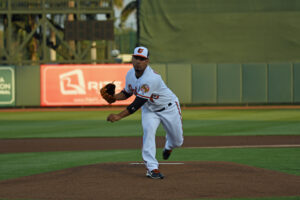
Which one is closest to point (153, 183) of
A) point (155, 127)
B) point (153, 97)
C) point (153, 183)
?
point (153, 183)

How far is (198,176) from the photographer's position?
7.64 m

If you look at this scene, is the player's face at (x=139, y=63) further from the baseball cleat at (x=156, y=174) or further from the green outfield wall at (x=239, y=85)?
the green outfield wall at (x=239, y=85)

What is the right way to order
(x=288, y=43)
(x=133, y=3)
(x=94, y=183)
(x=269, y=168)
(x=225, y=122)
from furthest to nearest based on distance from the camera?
(x=133, y=3), (x=288, y=43), (x=225, y=122), (x=269, y=168), (x=94, y=183)

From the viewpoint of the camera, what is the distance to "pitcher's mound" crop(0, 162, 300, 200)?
646 cm

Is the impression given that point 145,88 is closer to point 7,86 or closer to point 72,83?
point 72,83

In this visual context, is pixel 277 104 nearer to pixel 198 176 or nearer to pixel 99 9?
pixel 99 9

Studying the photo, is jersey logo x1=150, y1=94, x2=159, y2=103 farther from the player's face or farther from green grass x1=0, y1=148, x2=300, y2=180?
green grass x1=0, y1=148, x2=300, y2=180

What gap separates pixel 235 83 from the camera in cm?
2739

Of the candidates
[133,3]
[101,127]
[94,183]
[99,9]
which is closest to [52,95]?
[99,9]

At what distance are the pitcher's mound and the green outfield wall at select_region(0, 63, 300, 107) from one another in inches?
742

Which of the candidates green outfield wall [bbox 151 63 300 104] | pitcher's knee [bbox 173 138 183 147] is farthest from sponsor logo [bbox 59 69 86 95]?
pitcher's knee [bbox 173 138 183 147]

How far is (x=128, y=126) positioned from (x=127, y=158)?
24.1ft

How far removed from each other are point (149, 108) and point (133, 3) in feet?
117

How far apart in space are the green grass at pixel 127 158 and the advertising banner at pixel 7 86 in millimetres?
15816
